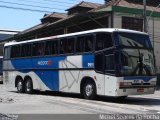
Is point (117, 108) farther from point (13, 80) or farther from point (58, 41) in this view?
point (13, 80)

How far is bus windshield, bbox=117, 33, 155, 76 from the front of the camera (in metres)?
18.8

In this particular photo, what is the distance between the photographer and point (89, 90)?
2069cm

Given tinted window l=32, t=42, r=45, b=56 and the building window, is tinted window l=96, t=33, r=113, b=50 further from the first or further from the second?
the building window

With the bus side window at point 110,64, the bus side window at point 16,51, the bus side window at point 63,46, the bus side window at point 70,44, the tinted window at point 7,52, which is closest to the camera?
the bus side window at point 110,64

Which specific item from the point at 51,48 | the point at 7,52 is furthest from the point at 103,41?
the point at 7,52

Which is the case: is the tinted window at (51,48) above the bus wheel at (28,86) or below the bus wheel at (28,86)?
above

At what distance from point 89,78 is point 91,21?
2058 centimetres

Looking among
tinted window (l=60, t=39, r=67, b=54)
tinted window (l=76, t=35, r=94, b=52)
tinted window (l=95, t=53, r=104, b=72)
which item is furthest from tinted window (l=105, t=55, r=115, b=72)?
tinted window (l=60, t=39, r=67, b=54)

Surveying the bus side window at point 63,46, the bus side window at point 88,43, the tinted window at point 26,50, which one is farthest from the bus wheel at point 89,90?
the tinted window at point 26,50

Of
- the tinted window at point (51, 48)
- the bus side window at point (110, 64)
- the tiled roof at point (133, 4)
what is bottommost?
the bus side window at point (110, 64)

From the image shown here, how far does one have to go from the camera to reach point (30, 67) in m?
25.9

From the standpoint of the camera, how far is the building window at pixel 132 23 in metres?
38.7

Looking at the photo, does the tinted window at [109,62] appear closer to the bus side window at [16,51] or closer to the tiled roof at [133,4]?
the bus side window at [16,51]

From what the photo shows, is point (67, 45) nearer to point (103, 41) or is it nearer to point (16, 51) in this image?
point (103, 41)
